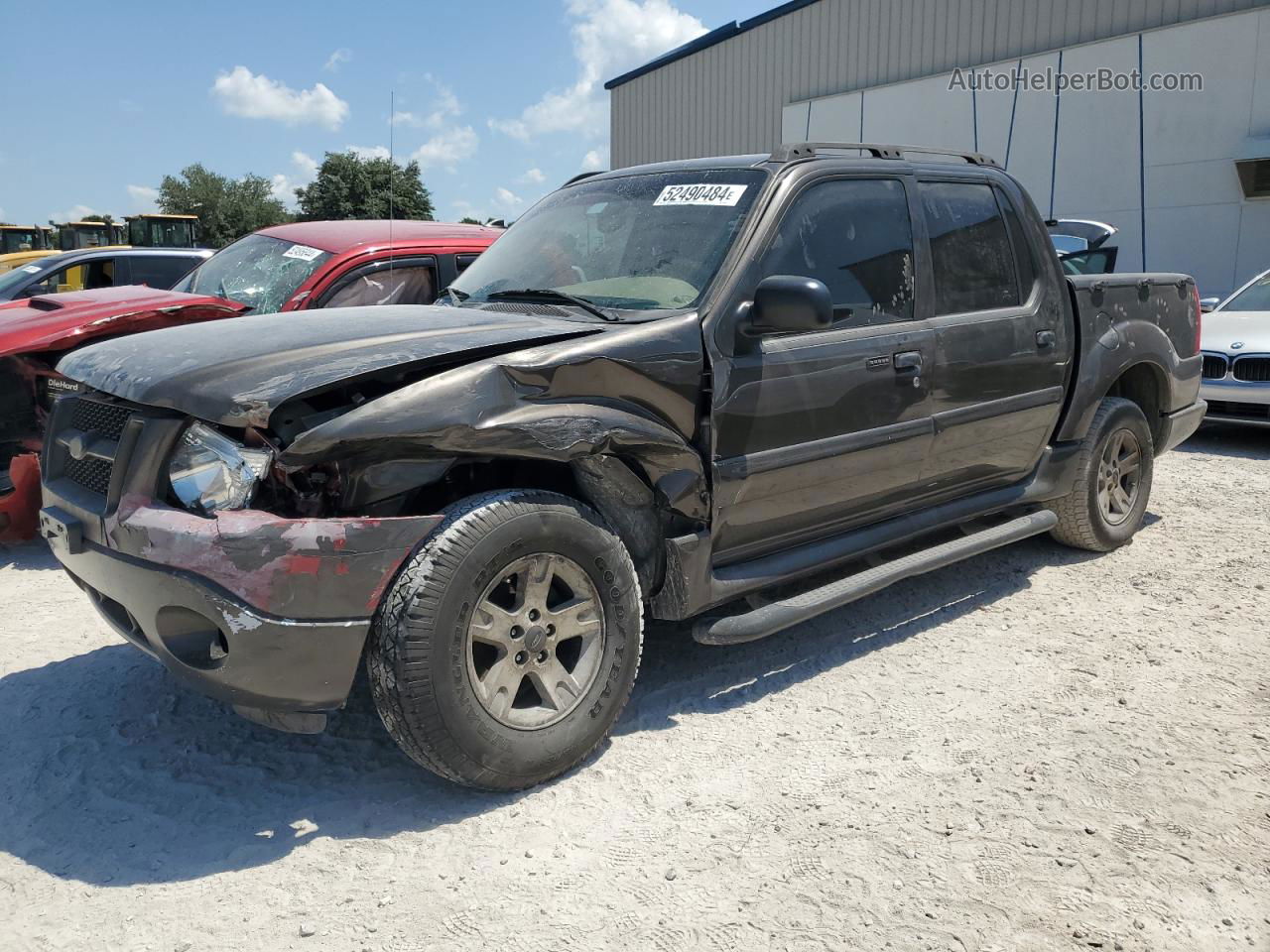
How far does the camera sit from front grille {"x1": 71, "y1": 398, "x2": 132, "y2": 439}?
289 cm

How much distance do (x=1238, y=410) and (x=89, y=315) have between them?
8610mm

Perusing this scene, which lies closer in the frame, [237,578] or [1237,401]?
[237,578]

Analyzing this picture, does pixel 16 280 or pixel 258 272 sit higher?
pixel 16 280

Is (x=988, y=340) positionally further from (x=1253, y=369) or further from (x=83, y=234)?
(x=83, y=234)

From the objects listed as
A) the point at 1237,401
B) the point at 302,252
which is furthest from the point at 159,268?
the point at 1237,401

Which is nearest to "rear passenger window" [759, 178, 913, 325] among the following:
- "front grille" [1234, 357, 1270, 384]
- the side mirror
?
the side mirror

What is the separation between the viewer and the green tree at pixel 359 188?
594 centimetres

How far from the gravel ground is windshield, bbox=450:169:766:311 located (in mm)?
1461

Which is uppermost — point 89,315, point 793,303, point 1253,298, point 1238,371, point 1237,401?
point 1253,298

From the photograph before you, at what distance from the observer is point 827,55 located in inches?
773

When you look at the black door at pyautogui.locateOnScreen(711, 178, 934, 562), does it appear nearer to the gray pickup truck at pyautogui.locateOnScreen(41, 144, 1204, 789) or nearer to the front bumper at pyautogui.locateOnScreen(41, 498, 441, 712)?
the gray pickup truck at pyautogui.locateOnScreen(41, 144, 1204, 789)

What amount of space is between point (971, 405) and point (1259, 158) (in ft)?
39.0

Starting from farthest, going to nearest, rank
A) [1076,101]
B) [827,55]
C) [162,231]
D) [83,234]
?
[83,234] → [162,231] → [827,55] → [1076,101]

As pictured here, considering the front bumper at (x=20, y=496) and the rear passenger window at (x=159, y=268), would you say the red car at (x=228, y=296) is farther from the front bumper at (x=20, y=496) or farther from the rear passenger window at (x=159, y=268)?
the rear passenger window at (x=159, y=268)
